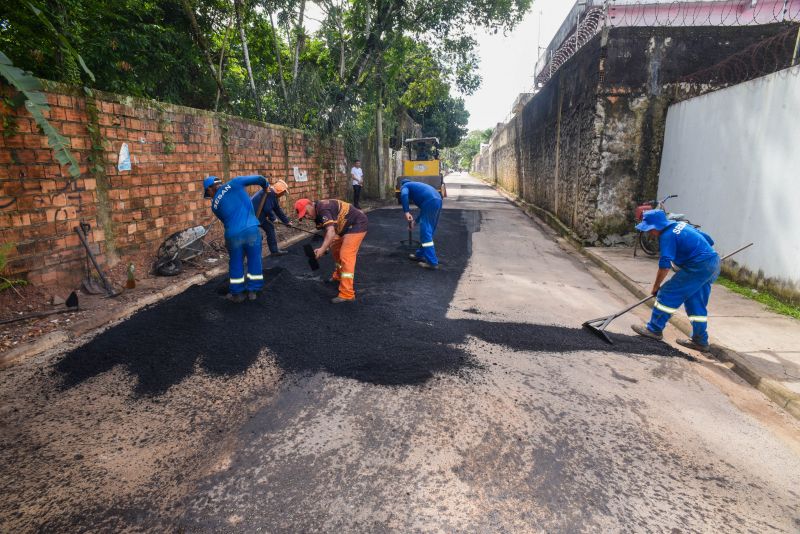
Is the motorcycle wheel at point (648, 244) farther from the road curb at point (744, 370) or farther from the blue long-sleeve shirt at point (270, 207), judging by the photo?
the blue long-sleeve shirt at point (270, 207)

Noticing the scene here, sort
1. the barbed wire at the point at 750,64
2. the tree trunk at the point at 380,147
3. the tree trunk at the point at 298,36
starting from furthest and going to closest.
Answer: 1. the tree trunk at the point at 380,147
2. the tree trunk at the point at 298,36
3. the barbed wire at the point at 750,64

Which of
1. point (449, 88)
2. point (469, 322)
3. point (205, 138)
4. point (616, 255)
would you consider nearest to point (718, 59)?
point (616, 255)

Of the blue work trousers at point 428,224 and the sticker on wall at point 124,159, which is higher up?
the sticker on wall at point 124,159

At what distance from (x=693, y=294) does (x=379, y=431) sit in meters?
3.51

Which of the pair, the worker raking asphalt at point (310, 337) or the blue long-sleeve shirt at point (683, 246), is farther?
the blue long-sleeve shirt at point (683, 246)

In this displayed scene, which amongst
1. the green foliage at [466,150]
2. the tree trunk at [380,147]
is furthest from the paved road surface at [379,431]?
the green foliage at [466,150]

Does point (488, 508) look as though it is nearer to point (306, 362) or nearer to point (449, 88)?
point (306, 362)

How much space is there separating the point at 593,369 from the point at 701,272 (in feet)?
5.02

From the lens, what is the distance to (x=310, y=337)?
4125mm

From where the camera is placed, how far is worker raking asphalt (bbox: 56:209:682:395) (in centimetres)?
352

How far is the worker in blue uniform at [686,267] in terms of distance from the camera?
418 centimetres

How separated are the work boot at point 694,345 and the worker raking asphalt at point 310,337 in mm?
295

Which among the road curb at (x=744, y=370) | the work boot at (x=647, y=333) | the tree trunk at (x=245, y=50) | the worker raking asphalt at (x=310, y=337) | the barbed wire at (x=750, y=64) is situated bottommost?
the road curb at (x=744, y=370)

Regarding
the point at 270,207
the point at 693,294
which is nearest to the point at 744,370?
the point at 693,294
